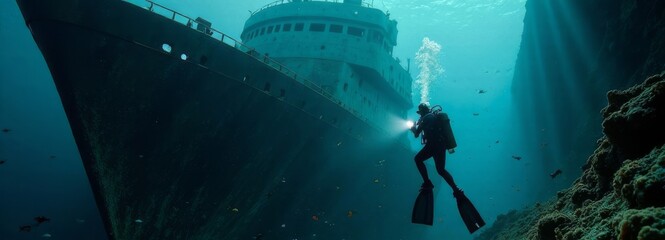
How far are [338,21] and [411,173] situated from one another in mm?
14453

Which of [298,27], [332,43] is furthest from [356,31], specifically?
[298,27]

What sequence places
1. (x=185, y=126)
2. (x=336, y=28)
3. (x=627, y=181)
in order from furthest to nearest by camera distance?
(x=336, y=28)
(x=185, y=126)
(x=627, y=181)

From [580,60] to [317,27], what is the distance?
1656cm

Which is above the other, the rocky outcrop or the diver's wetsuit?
the diver's wetsuit

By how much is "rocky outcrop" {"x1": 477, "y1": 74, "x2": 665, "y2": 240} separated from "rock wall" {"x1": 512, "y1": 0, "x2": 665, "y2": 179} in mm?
8984

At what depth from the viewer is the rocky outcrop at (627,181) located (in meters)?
1.94

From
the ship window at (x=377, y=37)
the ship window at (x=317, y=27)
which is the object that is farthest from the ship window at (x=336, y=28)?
the ship window at (x=377, y=37)

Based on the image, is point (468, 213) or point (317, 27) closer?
point (468, 213)

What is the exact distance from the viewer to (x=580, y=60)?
66.7ft

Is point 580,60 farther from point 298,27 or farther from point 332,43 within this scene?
point 298,27

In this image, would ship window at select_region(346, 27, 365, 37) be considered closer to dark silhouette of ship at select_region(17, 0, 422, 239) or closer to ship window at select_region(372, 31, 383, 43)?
ship window at select_region(372, 31, 383, 43)

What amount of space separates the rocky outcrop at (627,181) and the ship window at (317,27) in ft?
58.6

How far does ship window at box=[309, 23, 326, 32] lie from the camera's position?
2095 centimetres

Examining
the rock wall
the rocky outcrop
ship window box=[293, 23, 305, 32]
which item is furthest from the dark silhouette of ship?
the rock wall
